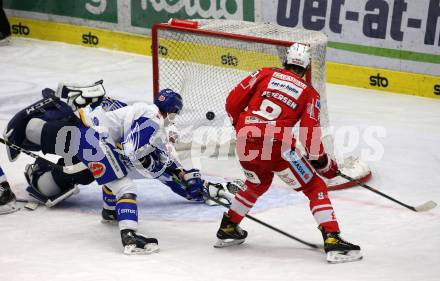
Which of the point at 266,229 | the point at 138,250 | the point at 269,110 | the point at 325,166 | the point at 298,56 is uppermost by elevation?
the point at 298,56

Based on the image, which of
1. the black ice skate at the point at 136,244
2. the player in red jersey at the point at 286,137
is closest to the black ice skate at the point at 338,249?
the player in red jersey at the point at 286,137

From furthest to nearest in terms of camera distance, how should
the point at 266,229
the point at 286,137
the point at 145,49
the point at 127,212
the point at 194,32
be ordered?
the point at 145,49 → the point at 194,32 → the point at 266,229 → the point at 127,212 → the point at 286,137

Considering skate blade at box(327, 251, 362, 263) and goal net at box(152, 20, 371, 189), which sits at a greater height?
goal net at box(152, 20, 371, 189)

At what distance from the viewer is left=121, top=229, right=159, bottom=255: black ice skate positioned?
5906 millimetres

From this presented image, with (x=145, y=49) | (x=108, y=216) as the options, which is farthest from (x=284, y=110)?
(x=145, y=49)

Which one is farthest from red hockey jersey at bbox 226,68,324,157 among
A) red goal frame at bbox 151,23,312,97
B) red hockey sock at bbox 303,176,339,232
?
red goal frame at bbox 151,23,312,97

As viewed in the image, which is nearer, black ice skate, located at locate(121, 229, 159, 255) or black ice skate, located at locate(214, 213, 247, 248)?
black ice skate, located at locate(121, 229, 159, 255)

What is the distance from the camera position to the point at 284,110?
5.90 m

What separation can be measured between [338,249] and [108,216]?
5.51ft

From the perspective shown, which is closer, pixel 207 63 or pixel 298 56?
pixel 298 56

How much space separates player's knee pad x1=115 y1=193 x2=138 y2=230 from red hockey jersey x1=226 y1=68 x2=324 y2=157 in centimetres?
80

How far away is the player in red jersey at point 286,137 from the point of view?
5828 mm

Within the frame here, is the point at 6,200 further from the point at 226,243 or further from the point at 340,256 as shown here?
the point at 340,256

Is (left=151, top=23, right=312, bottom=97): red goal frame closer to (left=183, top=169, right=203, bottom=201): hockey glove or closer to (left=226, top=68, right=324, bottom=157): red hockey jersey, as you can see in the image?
(left=183, top=169, right=203, bottom=201): hockey glove
